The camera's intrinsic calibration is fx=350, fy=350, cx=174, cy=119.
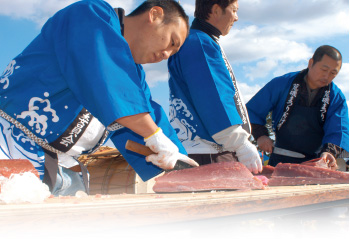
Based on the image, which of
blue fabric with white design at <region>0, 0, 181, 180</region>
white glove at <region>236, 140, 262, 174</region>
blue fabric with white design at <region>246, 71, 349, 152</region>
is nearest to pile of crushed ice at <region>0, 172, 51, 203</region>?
blue fabric with white design at <region>0, 0, 181, 180</region>

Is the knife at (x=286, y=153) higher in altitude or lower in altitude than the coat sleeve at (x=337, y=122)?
lower

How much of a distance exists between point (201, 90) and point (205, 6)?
811 millimetres

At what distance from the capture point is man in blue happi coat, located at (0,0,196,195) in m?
1.62

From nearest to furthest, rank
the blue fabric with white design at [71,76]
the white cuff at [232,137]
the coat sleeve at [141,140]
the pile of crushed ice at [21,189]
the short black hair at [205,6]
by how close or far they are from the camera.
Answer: the pile of crushed ice at [21,189]
the blue fabric with white design at [71,76]
the coat sleeve at [141,140]
the white cuff at [232,137]
the short black hair at [205,6]

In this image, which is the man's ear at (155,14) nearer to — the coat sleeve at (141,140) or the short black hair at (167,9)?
the short black hair at (167,9)

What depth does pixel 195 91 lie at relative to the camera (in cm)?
263

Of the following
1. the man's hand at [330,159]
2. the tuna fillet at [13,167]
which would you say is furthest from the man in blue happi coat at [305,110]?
the tuna fillet at [13,167]

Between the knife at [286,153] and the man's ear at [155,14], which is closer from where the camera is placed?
the man's ear at [155,14]

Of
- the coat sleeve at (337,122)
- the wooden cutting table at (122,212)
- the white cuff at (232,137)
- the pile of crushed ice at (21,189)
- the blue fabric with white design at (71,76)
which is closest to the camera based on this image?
the wooden cutting table at (122,212)

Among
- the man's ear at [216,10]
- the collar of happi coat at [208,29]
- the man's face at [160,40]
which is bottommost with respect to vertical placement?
the man's face at [160,40]

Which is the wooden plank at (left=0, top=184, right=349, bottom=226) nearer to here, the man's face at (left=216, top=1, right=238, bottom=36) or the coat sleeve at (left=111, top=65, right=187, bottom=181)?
the coat sleeve at (left=111, top=65, right=187, bottom=181)

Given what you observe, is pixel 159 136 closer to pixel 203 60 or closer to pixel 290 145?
pixel 203 60

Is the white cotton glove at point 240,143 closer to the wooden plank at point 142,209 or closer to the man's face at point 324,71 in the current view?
the wooden plank at point 142,209

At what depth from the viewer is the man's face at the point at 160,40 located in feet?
6.63
